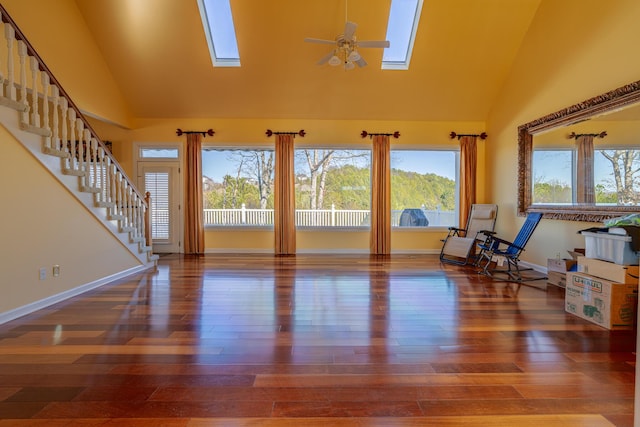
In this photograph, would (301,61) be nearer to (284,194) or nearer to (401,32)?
(401,32)

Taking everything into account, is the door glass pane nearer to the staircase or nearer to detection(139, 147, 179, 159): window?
detection(139, 147, 179, 159): window

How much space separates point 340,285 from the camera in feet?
13.6

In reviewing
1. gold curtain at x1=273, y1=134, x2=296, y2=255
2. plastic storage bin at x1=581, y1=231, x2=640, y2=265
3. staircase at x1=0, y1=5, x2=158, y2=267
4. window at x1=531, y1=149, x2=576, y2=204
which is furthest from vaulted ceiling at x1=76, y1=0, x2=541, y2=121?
plastic storage bin at x1=581, y1=231, x2=640, y2=265

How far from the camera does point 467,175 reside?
6621 millimetres

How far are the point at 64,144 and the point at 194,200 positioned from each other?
9.99ft

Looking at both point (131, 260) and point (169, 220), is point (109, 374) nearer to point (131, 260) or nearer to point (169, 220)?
point (131, 260)

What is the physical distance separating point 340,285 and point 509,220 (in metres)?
3.83

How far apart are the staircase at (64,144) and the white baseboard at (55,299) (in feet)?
1.82

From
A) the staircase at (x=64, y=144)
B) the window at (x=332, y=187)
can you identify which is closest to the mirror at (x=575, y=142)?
the window at (x=332, y=187)

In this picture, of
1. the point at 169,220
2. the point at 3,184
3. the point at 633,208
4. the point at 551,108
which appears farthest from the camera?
the point at 169,220

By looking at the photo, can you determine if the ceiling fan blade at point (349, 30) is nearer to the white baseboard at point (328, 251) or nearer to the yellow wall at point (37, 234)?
the yellow wall at point (37, 234)

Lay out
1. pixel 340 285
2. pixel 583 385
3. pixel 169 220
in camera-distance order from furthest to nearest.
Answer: pixel 169 220 < pixel 340 285 < pixel 583 385

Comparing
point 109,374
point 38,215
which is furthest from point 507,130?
point 38,215

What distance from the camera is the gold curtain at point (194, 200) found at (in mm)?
6562
